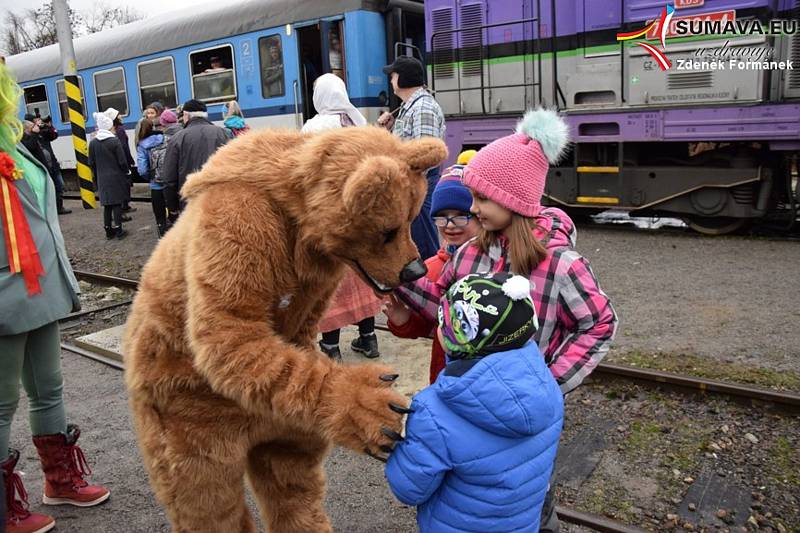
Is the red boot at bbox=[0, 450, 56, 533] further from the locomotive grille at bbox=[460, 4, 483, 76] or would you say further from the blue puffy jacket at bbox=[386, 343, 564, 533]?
the locomotive grille at bbox=[460, 4, 483, 76]

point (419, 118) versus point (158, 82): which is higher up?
point (158, 82)

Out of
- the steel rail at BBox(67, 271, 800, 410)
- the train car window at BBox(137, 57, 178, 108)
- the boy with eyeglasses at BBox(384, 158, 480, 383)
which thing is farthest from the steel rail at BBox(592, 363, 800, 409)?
the train car window at BBox(137, 57, 178, 108)

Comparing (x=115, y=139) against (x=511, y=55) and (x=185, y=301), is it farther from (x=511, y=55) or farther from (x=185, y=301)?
(x=185, y=301)

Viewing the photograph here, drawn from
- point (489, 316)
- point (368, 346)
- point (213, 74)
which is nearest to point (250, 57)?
point (213, 74)

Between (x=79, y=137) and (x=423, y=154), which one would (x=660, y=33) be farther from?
(x=79, y=137)

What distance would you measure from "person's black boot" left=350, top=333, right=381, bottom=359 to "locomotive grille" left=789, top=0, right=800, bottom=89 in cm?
555

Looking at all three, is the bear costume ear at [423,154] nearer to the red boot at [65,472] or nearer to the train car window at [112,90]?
the red boot at [65,472]

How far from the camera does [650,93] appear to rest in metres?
7.93

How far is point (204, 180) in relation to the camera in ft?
6.23

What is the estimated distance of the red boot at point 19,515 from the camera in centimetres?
284

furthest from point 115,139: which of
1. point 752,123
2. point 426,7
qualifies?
point 752,123

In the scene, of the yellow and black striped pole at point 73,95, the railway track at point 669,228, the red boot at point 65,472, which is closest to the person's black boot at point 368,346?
the red boot at point 65,472

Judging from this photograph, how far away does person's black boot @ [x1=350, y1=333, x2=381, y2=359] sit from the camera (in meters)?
4.77

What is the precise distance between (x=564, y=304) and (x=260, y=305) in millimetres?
991
